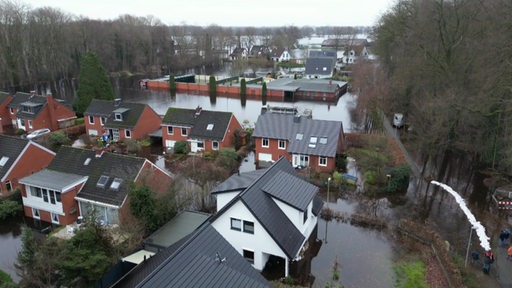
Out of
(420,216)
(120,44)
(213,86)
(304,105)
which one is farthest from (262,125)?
(120,44)

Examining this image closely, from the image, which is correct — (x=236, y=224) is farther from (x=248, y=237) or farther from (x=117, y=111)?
(x=117, y=111)

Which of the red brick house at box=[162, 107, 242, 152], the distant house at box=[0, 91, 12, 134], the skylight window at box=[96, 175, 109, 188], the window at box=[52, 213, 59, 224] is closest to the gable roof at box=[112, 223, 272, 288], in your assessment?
the skylight window at box=[96, 175, 109, 188]

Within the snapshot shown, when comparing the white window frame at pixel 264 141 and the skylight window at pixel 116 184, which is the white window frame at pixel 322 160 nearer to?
the white window frame at pixel 264 141

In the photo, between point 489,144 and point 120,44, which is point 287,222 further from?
point 120,44

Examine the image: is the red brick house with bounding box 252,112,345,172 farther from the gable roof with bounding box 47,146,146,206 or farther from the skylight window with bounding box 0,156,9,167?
the skylight window with bounding box 0,156,9,167

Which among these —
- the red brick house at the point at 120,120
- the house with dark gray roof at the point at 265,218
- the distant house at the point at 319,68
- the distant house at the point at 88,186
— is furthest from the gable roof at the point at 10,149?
the distant house at the point at 319,68
